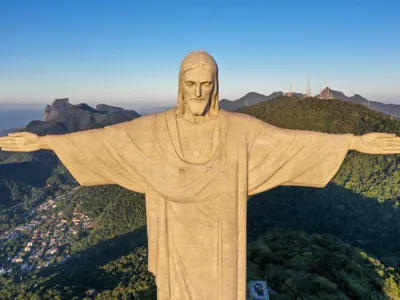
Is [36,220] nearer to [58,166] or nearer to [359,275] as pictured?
[58,166]

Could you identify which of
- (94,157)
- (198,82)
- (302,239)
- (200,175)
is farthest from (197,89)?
(302,239)

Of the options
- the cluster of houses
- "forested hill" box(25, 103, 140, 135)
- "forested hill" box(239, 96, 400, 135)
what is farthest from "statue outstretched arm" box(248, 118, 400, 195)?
"forested hill" box(25, 103, 140, 135)

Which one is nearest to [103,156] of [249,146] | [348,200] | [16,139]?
[16,139]

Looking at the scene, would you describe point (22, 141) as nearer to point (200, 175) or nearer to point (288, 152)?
point (200, 175)

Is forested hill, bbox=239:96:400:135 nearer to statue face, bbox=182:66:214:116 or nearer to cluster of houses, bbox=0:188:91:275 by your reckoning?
cluster of houses, bbox=0:188:91:275

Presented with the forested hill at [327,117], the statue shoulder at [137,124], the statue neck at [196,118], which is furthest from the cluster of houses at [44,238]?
the statue neck at [196,118]

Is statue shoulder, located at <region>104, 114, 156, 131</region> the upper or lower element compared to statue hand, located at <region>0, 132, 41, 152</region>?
upper

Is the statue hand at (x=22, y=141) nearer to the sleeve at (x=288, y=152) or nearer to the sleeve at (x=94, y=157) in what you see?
the sleeve at (x=94, y=157)
